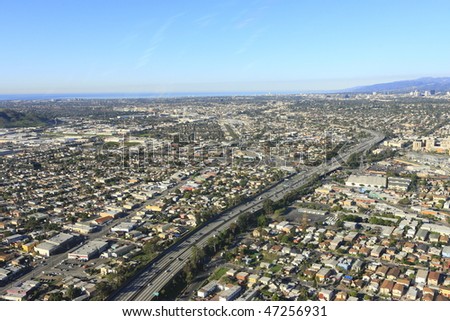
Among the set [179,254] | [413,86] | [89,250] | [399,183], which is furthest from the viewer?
[413,86]

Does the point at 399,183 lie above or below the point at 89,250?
above

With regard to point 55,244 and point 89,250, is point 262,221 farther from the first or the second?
point 55,244

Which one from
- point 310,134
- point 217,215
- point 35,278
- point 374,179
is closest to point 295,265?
point 217,215

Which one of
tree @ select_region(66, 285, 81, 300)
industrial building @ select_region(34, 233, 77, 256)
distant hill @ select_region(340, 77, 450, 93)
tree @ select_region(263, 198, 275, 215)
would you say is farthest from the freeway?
distant hill @ select_region(340, 77, 450, 93)

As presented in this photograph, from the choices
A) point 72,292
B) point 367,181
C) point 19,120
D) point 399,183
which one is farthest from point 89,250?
point 19,120

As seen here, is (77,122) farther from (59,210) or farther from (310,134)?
(59,210)

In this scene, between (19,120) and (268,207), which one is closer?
(268,207)
